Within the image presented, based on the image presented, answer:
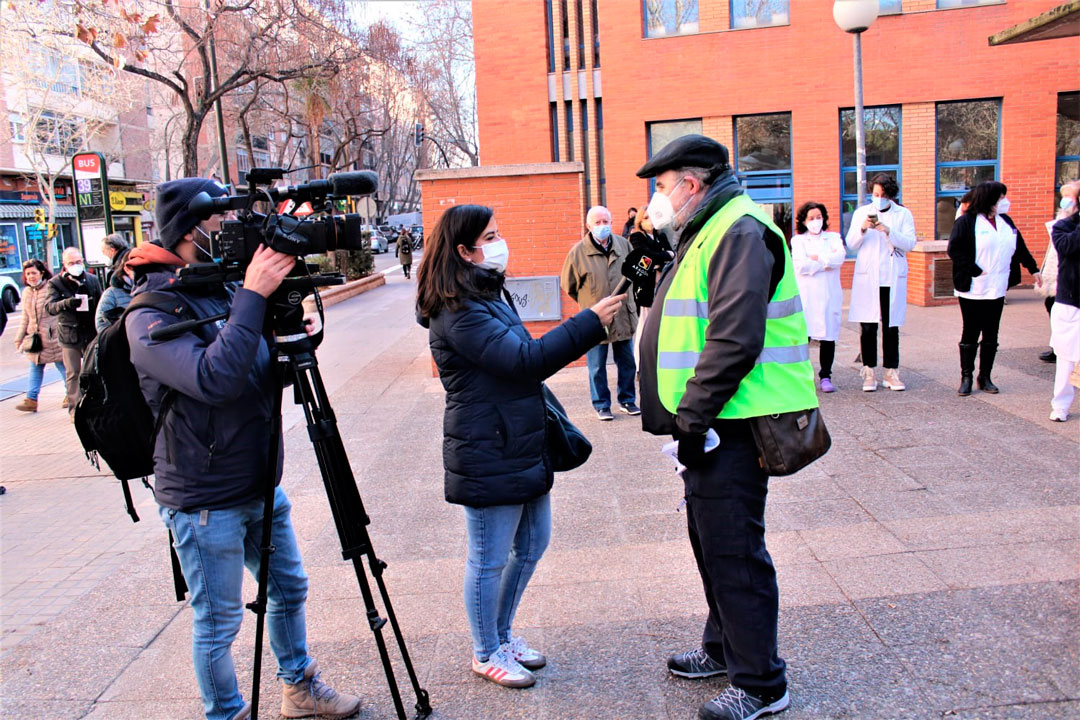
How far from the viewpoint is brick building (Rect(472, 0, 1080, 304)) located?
16062 millimetres

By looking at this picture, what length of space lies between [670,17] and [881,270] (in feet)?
37.1

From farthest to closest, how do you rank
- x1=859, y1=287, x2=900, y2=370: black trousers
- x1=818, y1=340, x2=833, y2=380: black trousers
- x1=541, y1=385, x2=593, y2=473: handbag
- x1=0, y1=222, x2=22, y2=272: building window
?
1. x1=0, y1=222, x2=22, y2=272: building window
2. x1=818, y1=340, x2=833, y2=380: black trousers
3. x1=859, y1=287, x2=900, y2=370: black trousers
4. x1=541, y1=385, x2=593, y2=473: handbag

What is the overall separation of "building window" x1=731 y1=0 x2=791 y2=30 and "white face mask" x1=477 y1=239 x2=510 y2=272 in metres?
15.5

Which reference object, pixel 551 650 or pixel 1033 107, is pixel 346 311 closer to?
pixel 1033 107

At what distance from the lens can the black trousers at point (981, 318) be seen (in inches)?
297

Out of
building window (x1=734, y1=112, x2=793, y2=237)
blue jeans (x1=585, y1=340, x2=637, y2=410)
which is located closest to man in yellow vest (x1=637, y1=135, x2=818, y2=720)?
blue jeans (x1=585, y1=340, x2=637, y2=410)

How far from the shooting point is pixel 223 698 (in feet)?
9.61

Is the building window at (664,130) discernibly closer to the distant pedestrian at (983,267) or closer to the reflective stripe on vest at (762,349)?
the distant pedestrian at (983,267)

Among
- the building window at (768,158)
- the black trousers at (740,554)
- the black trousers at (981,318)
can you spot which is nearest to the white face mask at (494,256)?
the black trousers at (740,554)

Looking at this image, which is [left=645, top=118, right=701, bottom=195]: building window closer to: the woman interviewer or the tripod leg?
the woman interviewer

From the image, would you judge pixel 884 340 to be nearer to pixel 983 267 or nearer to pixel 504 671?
pixel 983 267

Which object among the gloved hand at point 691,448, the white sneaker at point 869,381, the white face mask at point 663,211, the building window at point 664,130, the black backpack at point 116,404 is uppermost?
the building window at point 664,130

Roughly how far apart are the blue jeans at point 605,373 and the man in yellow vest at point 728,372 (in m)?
4.51

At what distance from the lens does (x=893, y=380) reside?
795 cm
